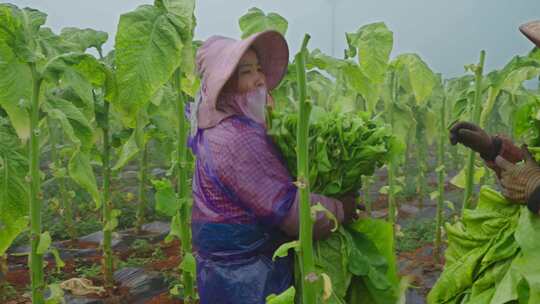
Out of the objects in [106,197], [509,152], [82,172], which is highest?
[509,152]

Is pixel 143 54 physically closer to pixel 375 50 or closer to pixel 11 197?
pixel 11 197

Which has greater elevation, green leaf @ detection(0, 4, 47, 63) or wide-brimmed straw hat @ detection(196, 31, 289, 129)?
green leaf @ detection(0, 4, 47, 63)

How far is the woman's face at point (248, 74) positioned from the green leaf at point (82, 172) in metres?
0.62

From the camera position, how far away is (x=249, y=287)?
1425 millimetres

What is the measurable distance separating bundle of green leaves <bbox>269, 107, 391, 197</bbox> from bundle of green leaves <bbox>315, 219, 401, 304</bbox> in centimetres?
13

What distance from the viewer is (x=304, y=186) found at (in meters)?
1.08

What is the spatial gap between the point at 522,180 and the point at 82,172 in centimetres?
130

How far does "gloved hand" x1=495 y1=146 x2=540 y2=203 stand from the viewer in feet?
3.42

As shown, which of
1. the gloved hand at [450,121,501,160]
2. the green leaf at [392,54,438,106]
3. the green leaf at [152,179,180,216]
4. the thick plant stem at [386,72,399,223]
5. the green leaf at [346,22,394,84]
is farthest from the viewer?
the thick plant stem at [386,72,399,223]

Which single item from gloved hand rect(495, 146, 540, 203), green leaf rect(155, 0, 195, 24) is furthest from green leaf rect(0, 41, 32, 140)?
gloved hand rect(495, 146, 540, 203)

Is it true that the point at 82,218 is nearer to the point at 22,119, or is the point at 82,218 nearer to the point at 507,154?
the point at 22,119

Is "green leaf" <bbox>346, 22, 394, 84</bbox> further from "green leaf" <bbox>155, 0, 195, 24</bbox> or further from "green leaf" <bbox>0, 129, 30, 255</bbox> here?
"green leaf" <bbox>0, 129, 30, 255</bbox>

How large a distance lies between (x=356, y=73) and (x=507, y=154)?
85 centimetres

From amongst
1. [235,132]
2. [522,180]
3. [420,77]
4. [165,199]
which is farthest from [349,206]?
[420,77]
